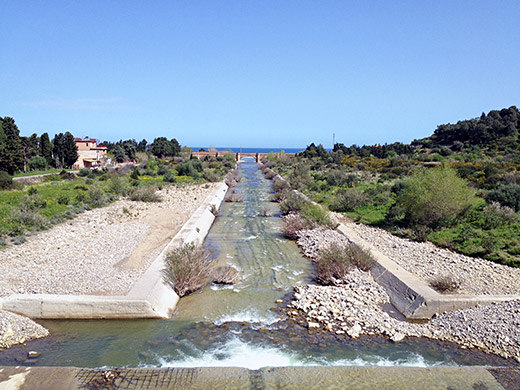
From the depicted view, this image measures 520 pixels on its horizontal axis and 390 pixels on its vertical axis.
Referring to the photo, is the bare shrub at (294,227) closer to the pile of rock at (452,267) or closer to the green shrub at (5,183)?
the pile of rock at (452,267)

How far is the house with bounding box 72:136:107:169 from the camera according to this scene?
189 feet

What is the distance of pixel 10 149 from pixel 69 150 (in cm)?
1283

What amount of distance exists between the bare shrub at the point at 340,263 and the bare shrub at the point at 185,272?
344 cm

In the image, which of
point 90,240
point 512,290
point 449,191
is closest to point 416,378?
point 512,290

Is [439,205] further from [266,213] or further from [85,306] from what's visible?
[85,306]

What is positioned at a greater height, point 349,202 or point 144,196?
point 349,202

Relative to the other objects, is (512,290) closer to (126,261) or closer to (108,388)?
(108,388)

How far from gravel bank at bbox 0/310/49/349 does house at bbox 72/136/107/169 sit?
52127mm

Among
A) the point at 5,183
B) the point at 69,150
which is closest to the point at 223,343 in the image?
the point at 5,183

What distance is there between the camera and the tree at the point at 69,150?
51594 millimetres

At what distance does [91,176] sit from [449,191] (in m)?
35.6

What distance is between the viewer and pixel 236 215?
77.5ft

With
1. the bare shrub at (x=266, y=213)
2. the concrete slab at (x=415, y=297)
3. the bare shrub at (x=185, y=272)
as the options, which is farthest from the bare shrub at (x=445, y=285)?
the bare shrub at (x=266, y=213)

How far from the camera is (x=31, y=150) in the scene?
49.2 m
